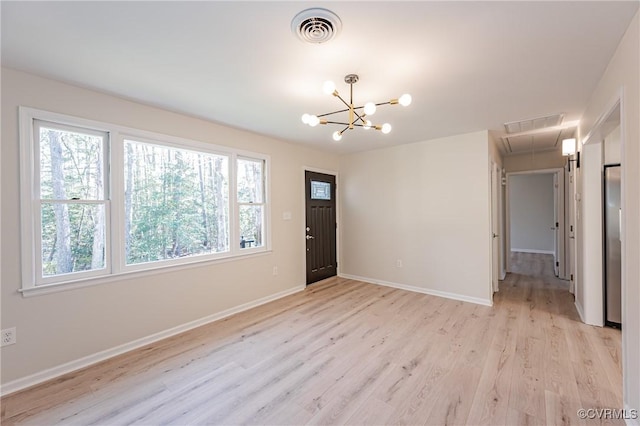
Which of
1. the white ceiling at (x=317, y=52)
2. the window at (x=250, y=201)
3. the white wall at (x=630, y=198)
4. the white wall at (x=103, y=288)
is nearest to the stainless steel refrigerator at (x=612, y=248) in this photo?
the white ceiling at (x=317, y=52)

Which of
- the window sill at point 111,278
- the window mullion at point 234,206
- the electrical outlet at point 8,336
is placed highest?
the window mullion at point 234,206

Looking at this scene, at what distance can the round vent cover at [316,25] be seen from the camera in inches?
61.9

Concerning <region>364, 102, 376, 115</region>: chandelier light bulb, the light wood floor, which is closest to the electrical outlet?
the light wood floor

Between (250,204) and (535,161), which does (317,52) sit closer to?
(250,204)

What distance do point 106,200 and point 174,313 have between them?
1418mm

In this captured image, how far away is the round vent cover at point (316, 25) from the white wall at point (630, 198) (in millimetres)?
1771

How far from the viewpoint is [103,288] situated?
2.62 meters

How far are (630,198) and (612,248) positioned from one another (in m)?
1.84

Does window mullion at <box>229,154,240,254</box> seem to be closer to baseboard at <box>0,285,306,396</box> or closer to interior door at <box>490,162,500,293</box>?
Result: baseboard at <box>0,285,306,396</box>

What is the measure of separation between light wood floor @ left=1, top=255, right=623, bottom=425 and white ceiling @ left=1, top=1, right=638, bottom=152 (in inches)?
99.4

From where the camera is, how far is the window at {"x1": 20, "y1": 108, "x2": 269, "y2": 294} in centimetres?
231

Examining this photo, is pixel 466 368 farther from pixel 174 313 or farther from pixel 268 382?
pixel 174 313

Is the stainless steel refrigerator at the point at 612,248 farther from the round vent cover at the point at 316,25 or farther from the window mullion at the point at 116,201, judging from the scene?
the window mullion at the point at 116,201

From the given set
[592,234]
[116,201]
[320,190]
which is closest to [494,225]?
[592,234]
